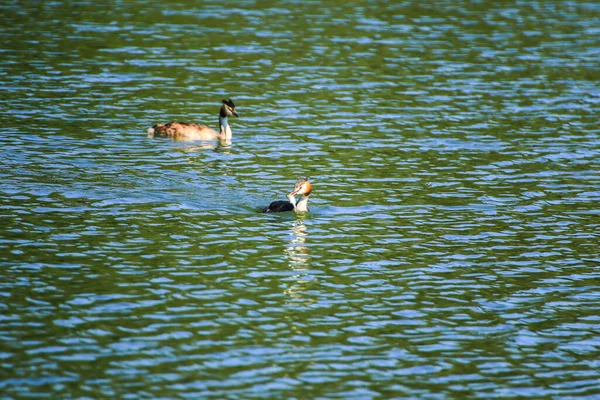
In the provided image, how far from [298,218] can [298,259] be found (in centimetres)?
314

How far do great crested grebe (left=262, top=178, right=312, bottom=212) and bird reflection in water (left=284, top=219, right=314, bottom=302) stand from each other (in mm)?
317

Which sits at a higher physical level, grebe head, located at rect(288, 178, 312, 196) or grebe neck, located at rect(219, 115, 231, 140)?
grebe neck, located at rect(219, 115, 231, 140)

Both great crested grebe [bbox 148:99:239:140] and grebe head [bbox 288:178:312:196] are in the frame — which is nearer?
grebe head [bbox 288:178:312:196]

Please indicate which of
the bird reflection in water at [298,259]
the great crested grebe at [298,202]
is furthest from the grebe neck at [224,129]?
the bird reflection in water at [298,259]

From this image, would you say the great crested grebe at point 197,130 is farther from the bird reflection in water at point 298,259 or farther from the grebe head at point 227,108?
the bird reflection in water at point 298,259

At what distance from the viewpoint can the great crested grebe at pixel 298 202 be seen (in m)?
20.5

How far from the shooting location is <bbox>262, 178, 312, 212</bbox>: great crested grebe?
2047 cm

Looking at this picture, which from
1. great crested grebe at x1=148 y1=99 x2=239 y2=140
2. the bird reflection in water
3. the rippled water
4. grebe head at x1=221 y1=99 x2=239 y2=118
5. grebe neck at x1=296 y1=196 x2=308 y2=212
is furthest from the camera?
grebe head at x1=221 y1=99 x2=239 y2=118

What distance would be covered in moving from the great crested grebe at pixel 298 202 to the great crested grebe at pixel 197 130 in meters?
7.31

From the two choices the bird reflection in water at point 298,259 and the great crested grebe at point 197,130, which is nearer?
the bird reflection in water at point 298,259

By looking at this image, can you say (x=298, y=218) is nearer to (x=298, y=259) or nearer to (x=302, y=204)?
(x=302, y=204)

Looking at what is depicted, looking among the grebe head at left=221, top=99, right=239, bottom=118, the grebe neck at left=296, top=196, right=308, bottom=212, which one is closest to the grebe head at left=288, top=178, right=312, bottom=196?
the grebe neck at left=296, top=196, right=308, bottom=212

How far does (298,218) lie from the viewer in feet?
68.9

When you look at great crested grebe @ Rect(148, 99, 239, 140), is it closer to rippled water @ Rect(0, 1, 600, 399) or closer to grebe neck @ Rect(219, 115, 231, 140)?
grebe neck @ Rect(219, 115, 231, 140)
